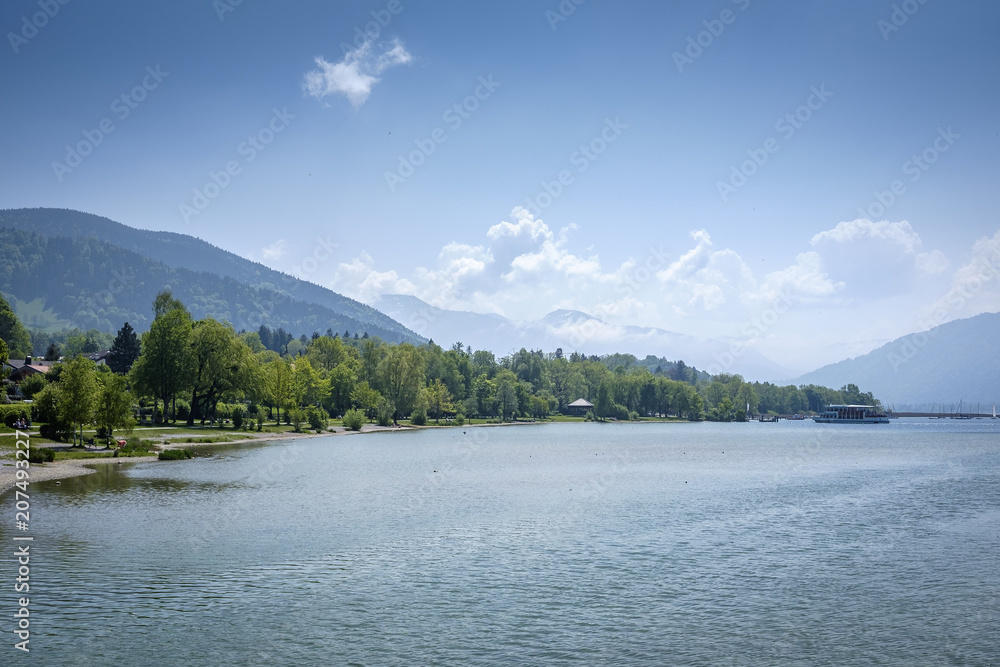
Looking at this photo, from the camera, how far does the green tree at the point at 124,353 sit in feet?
486

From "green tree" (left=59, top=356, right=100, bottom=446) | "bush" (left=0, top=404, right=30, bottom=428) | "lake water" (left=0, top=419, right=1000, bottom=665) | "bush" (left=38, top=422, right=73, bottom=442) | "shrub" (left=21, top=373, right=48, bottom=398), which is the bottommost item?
"lake water" (left=0, top=419, right=1000, bottom=665)

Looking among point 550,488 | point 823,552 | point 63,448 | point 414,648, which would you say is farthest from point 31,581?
point 63,448

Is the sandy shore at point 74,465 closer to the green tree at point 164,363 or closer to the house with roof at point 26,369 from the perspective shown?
the green tree at point 164,363

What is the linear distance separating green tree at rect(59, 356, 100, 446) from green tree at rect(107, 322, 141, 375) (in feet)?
291

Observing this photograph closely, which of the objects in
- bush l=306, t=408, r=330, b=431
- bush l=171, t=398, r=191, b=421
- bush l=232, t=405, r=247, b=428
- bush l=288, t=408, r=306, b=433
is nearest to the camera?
bush l=232, t=405, r=247, b=428

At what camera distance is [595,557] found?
31422 mm

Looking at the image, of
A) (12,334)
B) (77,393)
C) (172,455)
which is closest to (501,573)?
(172,455)

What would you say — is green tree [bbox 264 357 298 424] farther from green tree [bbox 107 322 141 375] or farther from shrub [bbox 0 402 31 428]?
green tree [bbox 107 322 141 375]

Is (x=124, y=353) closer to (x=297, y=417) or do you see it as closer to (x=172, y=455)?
(x=297, y=417)

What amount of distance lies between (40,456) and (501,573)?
4695 cm

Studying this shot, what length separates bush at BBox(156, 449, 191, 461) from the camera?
69.7 metres

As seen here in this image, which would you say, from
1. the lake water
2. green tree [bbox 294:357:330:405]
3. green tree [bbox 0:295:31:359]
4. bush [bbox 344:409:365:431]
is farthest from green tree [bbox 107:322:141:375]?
Answer: the lake water

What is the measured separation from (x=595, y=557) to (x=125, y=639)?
18841 mm

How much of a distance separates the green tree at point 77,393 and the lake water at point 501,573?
39.9 feet
